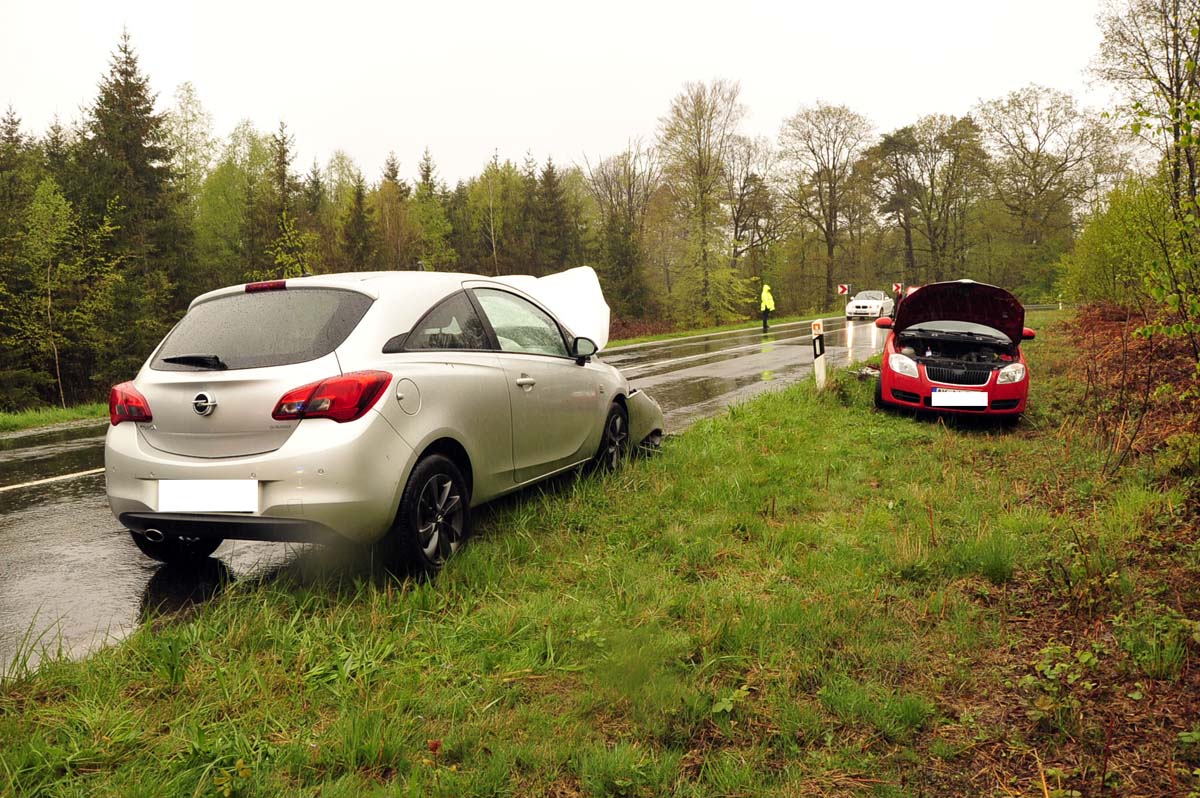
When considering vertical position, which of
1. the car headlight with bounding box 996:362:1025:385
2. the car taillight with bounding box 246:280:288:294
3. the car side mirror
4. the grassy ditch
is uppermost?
the car taillight with bounding box 246:280:288:294

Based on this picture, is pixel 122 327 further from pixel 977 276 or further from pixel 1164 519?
pixel 977 276

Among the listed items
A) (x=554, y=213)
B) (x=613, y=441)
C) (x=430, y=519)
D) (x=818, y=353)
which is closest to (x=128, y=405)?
(x=430, y=519)

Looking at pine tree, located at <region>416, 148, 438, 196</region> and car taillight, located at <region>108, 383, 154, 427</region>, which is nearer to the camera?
car taillight, located at <region>108, 383, 154, 427</region>

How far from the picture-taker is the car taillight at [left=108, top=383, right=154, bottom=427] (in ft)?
12.9

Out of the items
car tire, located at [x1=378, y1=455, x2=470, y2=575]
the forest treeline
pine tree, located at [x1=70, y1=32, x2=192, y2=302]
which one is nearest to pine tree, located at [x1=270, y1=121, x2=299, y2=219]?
the forest treeline

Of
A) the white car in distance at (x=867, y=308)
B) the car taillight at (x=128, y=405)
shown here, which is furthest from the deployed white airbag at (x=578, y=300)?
the white car in distance at (x=867, y=308)

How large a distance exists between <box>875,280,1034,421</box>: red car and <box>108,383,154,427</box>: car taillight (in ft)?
23.3

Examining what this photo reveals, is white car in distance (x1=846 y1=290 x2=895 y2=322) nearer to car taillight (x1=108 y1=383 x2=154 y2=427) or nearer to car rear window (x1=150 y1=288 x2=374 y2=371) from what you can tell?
car rear window (x1=150 y1=288 x2=374 y2=371)

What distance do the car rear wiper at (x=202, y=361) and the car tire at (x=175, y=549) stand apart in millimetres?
1004

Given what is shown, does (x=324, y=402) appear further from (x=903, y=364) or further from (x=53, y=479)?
(x=903, y=364)

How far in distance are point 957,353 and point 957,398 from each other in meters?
0.83

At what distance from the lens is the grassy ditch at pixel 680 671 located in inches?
96.7

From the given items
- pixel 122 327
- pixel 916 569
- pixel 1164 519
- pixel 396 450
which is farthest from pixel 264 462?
pixel 122 327

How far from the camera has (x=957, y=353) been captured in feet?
28.3
